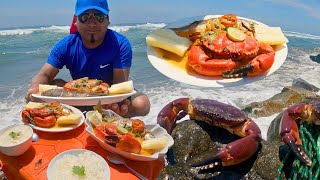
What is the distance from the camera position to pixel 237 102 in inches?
402

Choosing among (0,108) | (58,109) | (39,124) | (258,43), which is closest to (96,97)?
(58,109)

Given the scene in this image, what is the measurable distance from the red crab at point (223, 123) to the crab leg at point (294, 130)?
0.88ft

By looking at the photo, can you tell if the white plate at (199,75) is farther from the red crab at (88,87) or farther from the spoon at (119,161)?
the spoon at (119,161)

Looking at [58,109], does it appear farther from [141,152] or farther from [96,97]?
[141,152]

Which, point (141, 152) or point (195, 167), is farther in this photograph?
point (195, 167)

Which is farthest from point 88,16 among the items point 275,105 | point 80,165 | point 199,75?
point 275,105

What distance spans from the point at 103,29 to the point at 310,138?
96.7 inches

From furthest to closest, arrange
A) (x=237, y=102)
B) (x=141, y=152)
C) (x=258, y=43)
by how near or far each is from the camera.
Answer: (x=237, y=102) → (x=258, y=43) → (x=141, y=152)

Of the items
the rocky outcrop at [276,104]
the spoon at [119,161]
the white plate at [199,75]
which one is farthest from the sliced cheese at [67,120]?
the rocky outcrop at [276,104]

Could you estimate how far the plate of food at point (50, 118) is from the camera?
266 cm

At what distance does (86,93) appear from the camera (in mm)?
3027

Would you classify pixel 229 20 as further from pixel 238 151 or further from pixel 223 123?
pixel 238 151

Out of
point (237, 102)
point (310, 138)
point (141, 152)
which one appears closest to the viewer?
point (141, 152)

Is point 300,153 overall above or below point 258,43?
below
